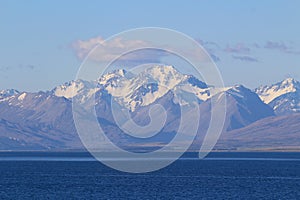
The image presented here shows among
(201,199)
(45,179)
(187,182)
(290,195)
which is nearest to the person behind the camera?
(201,199)

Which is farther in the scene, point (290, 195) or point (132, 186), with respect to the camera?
point (132, 186)

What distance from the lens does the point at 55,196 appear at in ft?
409

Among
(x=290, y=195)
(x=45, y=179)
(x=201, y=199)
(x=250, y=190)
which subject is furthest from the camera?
(x=45, y=179)

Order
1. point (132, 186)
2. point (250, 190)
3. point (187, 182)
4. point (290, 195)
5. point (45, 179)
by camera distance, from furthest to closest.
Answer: point (45, 179)
point (187, 182)
point (132, 186)
point (250, 190)
point (290, 195)

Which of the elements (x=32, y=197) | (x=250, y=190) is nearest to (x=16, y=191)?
(x=32, y=197)

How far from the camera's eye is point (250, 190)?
461ft

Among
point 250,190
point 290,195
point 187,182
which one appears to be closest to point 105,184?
point 187,182

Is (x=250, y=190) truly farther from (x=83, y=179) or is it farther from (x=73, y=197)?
(x=83, y=179)

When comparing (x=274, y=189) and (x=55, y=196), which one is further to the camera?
(x=274, y=189)

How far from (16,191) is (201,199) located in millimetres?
30740

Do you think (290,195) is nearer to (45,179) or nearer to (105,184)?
(105,184)

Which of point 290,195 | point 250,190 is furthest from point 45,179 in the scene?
point 290,195

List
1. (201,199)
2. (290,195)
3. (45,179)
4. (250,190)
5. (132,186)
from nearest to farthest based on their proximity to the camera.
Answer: (201,199)
(290,195)
(250,190)
(132,186)
(45,179)

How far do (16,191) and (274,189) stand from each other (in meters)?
40.6
